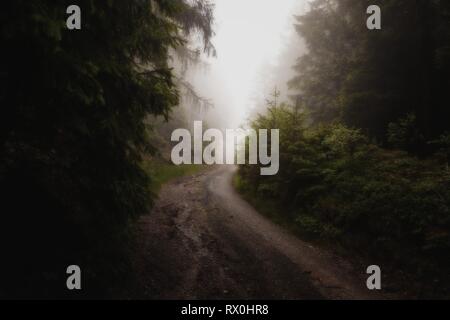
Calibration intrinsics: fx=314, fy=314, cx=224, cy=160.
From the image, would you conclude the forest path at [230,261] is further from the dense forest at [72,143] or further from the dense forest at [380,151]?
the dense forest at [72,143]

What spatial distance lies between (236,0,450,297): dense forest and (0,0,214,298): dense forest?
6662 mm

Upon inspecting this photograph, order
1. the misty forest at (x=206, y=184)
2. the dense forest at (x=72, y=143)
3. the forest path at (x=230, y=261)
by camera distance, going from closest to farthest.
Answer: the dense forest at (x=72, y=143) → the misty forest at (x=206, y=184) → the forest path at (x=230, y=261)

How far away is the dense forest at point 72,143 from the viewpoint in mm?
4312

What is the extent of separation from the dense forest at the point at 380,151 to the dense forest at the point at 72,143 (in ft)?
21.9

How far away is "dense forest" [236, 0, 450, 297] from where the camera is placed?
322 inches

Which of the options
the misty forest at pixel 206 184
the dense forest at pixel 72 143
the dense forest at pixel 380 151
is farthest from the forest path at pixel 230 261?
the dense forest at pixel 72 143

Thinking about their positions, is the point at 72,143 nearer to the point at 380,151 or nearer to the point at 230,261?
the point at 230,261

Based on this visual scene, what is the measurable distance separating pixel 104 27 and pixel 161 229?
6704mm

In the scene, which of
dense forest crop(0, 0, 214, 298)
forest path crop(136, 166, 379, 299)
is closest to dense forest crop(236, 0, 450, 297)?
forest path crop(136, 166, 379, 299)

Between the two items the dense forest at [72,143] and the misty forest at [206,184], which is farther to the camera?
the misty forest at [206,184]

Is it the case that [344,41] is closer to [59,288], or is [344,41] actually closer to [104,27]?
[104,27]

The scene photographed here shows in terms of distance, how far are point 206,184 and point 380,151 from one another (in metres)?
9.67

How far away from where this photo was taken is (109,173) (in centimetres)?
555

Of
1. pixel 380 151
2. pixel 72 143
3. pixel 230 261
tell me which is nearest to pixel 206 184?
pixel 380 151
